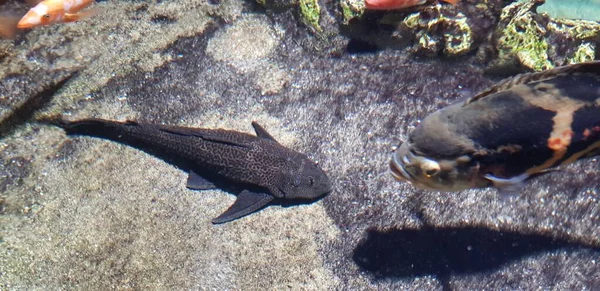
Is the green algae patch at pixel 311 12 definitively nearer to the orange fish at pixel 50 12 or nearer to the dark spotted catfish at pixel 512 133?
the orange fish at pixel 50 12

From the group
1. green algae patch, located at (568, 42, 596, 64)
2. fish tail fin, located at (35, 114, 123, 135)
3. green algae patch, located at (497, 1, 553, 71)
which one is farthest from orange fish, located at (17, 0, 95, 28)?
green algae patch, located at (568, 42, 596, 64)

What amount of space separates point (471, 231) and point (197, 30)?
454 cm

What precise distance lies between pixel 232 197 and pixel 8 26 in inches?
162

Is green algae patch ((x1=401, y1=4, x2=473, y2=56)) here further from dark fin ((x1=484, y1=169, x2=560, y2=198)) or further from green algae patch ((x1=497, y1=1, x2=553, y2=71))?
dark fin ((x1=484, y1=169, x2=560, y2=198))

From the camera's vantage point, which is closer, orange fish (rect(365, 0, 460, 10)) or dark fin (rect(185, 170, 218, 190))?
dark fin (rect(185, 170, 218, 190))

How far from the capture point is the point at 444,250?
3.77 meters

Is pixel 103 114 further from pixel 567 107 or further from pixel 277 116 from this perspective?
pixel 567 107

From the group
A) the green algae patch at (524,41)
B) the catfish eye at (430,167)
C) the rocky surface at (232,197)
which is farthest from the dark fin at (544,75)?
the green algae patch at (524,41)

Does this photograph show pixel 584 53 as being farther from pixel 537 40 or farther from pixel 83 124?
pixel 83 124

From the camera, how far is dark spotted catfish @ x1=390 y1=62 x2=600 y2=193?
2896 millimetres

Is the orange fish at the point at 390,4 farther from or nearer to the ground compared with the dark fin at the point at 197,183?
farther from the ground

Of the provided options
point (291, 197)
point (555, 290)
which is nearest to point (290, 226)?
point (291, 197)

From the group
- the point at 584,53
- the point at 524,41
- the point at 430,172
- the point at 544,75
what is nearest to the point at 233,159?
the point at 430,172

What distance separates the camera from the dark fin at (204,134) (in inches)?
177
